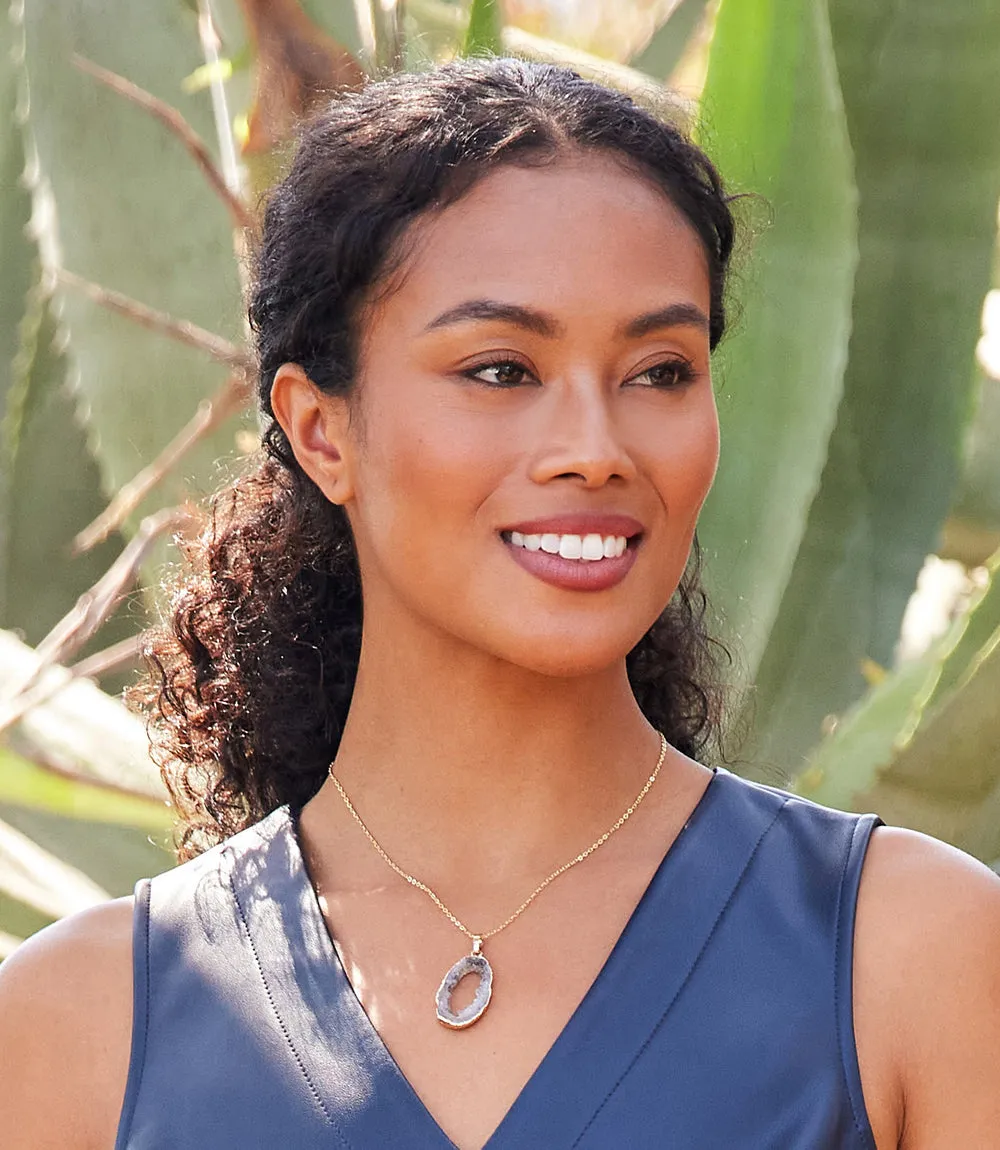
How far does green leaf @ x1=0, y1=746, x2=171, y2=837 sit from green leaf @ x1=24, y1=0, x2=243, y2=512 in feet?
1.70

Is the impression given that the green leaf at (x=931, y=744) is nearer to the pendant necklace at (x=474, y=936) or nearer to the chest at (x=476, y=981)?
the pendant necklace at (x=474, y=936)

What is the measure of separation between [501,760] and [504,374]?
318mm

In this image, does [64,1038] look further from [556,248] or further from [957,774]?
[957,774]

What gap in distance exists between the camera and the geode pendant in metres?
1.59

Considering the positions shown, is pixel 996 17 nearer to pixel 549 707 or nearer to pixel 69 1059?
pixel 549 707

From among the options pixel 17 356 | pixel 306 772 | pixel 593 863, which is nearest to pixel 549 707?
pixel 593 863

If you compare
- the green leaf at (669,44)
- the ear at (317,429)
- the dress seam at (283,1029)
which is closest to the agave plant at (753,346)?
the green leaf at (669,44)

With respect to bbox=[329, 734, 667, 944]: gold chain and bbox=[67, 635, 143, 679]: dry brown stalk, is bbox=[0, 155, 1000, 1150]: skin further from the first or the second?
bbox=[67, 635, 143, 679]: dry brown stalk

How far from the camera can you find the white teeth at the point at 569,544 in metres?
1.56

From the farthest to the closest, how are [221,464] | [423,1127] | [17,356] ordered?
[17,356]
[221,464]
[423,1127]

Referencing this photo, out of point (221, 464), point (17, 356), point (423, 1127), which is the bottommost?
point (17, 356)

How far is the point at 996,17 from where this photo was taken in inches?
114

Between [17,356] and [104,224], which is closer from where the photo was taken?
[104,224]

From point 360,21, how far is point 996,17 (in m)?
0.88
